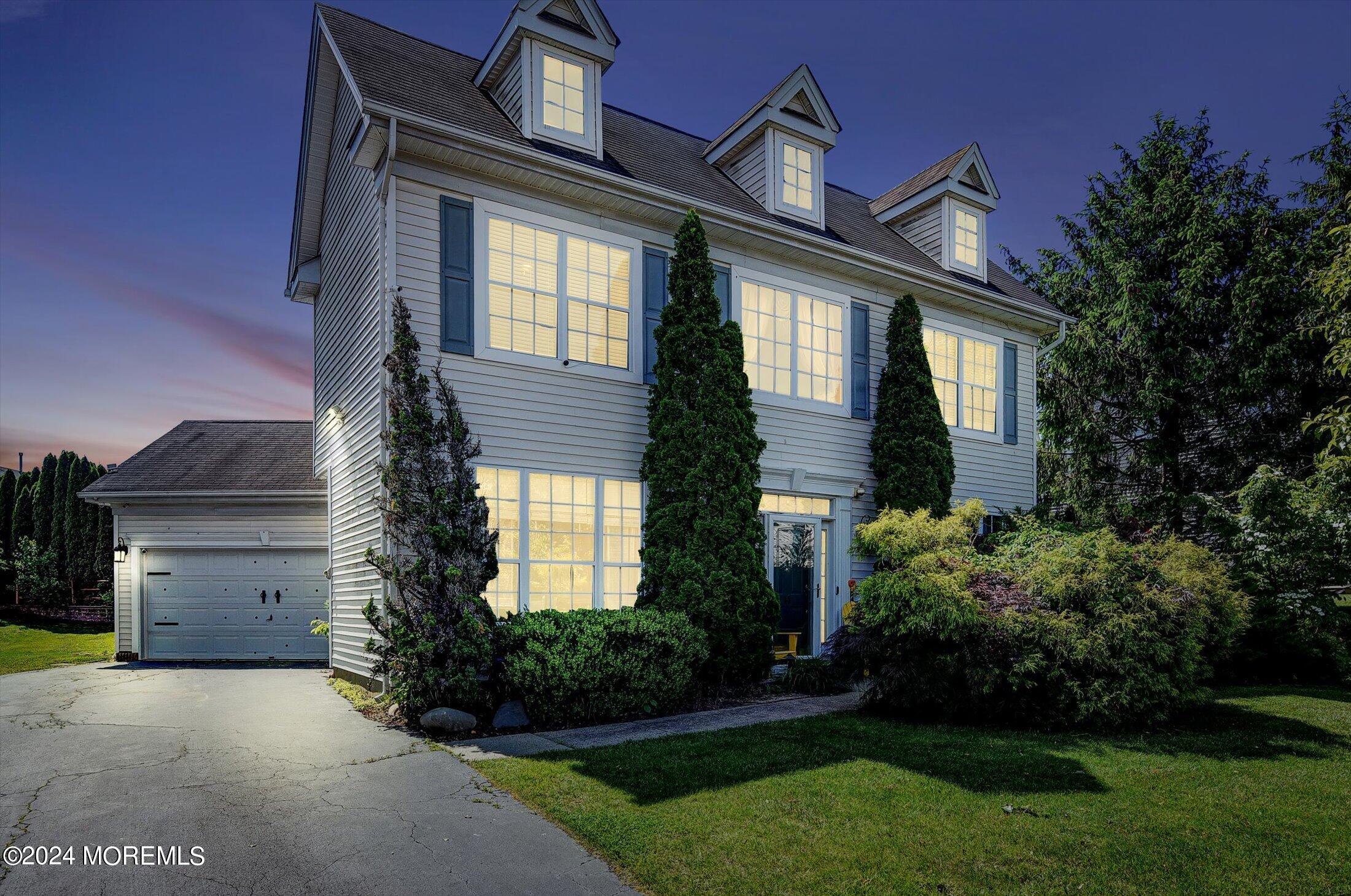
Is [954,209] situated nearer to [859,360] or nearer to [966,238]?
[966,238]

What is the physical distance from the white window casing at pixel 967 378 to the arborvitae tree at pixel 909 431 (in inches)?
27.7

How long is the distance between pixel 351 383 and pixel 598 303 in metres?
3.36

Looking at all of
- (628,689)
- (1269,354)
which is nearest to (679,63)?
(1269,354)

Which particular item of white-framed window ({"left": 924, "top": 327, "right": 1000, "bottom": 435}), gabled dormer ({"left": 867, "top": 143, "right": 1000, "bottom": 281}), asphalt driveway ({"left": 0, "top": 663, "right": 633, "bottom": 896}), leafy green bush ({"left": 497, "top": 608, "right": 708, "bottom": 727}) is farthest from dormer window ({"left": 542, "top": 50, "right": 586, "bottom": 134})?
asphalt driveway ({"left": 0, "top": 663, "right": 633, "bottom": 896})

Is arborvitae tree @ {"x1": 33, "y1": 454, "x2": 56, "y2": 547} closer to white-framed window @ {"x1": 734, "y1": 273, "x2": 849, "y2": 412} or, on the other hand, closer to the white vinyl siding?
the white vinyl siding

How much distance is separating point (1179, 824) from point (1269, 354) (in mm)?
13530

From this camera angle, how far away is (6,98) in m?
11.3

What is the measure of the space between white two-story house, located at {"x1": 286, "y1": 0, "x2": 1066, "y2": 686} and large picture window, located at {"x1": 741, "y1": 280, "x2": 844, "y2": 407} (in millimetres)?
36

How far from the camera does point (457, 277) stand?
8.48m

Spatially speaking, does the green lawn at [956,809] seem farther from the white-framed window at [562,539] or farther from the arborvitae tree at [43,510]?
the arborvitae tree at [43,510]

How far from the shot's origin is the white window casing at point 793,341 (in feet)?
35.2

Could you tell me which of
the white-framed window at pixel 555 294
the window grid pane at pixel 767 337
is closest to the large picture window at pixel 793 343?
the window grid pane at pixel 767 337

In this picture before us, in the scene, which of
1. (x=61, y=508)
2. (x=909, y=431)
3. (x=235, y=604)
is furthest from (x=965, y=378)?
(x=61, y=508)

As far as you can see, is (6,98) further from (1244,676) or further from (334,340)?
(1244,676)
